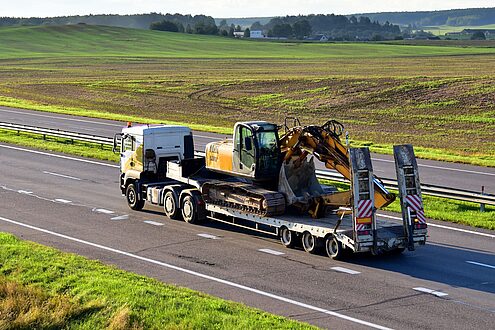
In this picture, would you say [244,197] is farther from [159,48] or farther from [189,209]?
[159,48]

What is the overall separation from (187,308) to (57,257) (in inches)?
211

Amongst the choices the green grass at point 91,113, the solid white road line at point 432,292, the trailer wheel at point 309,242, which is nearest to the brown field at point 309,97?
the green grass at point 91,113

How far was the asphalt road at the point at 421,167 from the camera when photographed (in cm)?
3344

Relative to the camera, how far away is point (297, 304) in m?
16.8

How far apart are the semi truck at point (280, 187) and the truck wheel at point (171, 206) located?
30mm

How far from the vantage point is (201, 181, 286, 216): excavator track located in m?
22.1

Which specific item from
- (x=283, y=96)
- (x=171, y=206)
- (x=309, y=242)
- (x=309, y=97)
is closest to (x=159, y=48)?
(x=283, y=96)

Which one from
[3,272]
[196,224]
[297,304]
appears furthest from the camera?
[196,224]

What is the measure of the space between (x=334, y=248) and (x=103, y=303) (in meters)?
6.63

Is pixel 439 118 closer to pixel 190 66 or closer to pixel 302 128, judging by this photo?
pixel 302 128

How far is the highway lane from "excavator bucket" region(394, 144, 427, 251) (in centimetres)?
76

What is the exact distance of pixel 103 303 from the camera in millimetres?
15992

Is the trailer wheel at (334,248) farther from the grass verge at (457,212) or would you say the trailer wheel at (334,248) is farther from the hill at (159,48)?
the hill at (159,48)

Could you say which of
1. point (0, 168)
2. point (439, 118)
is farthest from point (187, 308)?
point (439, 118)
